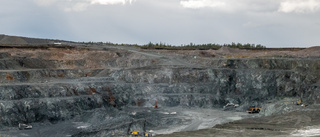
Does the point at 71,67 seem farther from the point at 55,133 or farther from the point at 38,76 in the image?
the point at 55,133

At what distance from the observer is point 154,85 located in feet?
214

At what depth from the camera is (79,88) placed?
194 ft

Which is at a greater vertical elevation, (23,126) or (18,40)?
(18,40)

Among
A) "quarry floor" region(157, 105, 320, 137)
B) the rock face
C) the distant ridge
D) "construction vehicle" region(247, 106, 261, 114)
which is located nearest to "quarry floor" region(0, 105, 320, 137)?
"quarry floor" region(157, 105, 320, 137)

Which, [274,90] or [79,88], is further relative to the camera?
[274,90]

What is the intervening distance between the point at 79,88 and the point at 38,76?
9479 mm

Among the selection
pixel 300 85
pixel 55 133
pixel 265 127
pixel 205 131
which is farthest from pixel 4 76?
pixel 300 85

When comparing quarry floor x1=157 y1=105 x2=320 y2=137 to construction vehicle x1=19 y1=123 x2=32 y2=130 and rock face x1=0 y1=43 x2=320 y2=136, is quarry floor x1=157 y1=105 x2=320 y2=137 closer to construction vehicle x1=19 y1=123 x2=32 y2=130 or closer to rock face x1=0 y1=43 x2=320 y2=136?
rock face x1=0 y1=43 x2=320 y2=136

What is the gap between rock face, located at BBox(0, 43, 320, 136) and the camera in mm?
53269

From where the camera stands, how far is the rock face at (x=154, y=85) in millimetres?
53269

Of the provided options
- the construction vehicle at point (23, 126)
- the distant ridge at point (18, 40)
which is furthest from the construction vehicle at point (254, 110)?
the distant ridge at point (18, 40)

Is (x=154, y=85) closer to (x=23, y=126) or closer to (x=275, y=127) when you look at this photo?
(x=23, y=126)

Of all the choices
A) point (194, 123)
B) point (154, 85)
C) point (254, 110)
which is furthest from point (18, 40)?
point (194, 123)

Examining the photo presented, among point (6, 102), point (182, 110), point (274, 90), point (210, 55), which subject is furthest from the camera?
point (210, 55)
